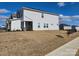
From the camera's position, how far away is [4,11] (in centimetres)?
1697

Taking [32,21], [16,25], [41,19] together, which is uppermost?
[41,19]

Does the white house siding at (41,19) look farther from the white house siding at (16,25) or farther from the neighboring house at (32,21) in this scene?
the white house siding at (16,25)

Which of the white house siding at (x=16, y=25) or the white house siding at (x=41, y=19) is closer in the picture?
→ the white house siding at (x=41, y=19)

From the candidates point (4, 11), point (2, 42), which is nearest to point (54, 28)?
point (4, 11)

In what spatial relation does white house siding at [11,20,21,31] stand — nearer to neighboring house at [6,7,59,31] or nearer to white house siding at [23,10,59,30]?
neighboring house at [6,7,59,31]

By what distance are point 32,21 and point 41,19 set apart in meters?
1.21

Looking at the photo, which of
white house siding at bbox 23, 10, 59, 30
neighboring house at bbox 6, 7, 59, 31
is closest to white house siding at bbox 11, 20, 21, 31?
neighboring house at bbox 6, 7, 59, 31

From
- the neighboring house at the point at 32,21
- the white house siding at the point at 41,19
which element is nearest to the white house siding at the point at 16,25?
the neighboring house at the point at 32,21

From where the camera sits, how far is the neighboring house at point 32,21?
763 inches

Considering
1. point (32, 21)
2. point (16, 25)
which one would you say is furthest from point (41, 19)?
point (16, 25)

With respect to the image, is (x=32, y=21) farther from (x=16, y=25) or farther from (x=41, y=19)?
(x=16, y=25)

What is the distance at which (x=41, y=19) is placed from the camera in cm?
2066

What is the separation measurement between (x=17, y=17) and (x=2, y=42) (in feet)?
26.0

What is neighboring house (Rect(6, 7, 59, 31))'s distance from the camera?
1939 cm
